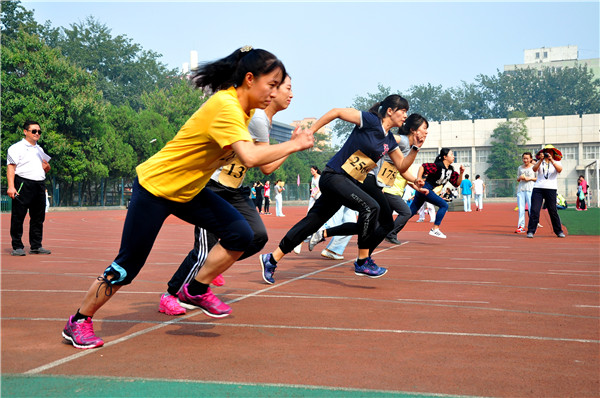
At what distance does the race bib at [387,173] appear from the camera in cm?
834

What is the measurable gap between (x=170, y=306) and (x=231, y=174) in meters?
1.35

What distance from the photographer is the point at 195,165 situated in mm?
4082

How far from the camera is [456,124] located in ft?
271

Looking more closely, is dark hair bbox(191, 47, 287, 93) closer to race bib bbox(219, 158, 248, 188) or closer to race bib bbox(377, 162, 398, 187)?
race bib bbox(219, 158, 248, 188)

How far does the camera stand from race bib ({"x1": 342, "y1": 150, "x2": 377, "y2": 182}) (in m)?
7.11

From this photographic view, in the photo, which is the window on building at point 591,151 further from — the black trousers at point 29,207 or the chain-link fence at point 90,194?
the black trousers at point 29,207

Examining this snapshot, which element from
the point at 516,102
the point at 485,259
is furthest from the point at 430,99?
the point at 485,259

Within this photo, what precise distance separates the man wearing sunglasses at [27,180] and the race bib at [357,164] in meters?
5.08

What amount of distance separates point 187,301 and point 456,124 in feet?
267

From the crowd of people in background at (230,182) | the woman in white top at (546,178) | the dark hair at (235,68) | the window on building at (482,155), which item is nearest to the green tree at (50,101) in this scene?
the woman in white top at (546,178)

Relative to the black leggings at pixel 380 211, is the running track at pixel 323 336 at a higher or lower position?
lower

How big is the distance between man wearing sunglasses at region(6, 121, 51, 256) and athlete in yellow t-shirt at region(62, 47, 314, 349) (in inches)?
244

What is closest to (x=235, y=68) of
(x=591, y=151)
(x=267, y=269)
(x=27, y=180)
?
(x=267, y=269)

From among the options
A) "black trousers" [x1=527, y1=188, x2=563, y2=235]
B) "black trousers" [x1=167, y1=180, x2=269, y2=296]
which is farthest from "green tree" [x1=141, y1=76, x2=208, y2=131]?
"black trousers" [x1=167, y1=180, x2=269, y2=296]
